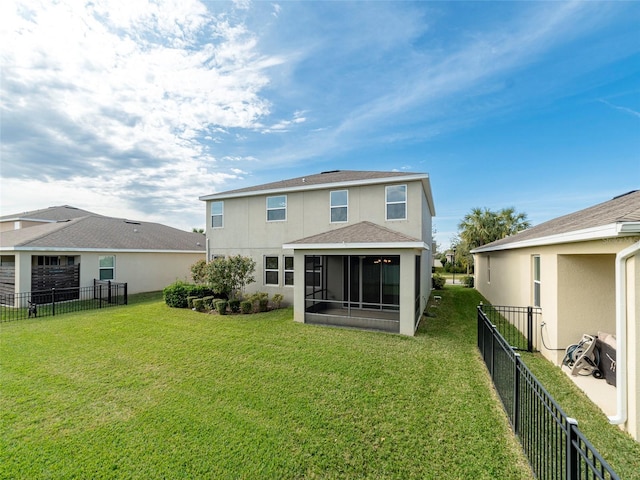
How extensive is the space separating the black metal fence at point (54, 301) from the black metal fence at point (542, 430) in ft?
52.3

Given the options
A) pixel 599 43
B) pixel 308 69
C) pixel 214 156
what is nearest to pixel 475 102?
pixel 599 43

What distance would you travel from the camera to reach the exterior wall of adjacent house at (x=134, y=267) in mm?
13789

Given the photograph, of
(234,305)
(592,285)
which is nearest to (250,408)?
(234,305)

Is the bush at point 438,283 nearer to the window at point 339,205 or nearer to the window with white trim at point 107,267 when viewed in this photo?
the window at point 339,205

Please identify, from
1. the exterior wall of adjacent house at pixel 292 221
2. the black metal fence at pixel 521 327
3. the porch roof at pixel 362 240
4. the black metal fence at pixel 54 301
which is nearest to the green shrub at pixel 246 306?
the exterior wall of adjacent house at pixel 292 221

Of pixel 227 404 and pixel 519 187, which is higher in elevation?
pixel 519 187

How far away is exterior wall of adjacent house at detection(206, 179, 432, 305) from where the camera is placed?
1130 centimetres

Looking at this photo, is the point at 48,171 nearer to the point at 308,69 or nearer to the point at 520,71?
the point at 308,69

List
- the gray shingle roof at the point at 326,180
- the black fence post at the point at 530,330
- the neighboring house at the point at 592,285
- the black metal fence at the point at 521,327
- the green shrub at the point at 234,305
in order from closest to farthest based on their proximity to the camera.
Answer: the neighboring house at the point at 592,285 < the black fence post at the point at 530,330 < the black metal fence at the point at 521,327 < the gray shingle roof at the point at 326,180 < the green shrub at the point at 234,305

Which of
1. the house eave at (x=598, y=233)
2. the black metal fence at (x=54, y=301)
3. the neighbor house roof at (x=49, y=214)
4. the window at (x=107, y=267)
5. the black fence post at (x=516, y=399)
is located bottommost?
the black metal fence at (x=54, y=301)

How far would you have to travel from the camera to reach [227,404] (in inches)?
189

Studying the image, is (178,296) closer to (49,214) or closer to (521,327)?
(521,327)

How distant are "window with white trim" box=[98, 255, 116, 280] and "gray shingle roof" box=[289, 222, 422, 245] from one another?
14030 millimetres

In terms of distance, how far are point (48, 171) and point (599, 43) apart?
102ft
